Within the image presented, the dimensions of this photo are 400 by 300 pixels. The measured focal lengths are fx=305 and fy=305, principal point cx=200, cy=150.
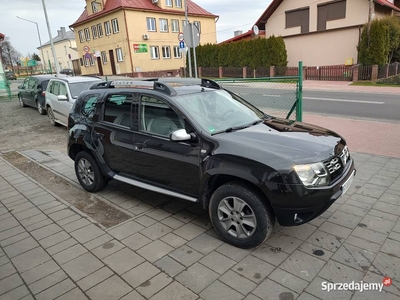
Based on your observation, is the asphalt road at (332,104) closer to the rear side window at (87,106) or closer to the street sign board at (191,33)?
the street sign board at (191,33)

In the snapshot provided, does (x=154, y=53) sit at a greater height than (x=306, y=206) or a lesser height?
greater

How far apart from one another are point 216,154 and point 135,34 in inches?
1349

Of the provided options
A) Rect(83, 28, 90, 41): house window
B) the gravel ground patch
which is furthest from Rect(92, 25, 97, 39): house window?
the gravel ground patch

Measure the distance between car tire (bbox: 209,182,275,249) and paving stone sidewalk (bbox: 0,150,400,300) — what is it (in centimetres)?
15

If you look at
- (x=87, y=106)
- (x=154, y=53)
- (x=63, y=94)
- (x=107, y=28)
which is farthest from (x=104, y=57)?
(x=87, y=106)

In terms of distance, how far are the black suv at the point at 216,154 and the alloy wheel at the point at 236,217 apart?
1 cm

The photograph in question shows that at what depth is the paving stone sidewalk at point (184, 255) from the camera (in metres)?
2.74

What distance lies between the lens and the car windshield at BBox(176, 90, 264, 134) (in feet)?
12.0

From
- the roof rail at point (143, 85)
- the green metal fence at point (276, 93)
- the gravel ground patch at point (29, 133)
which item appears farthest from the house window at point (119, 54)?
the roof rail at point (143, 85)

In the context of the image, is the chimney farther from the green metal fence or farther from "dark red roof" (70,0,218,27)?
the green metal fence

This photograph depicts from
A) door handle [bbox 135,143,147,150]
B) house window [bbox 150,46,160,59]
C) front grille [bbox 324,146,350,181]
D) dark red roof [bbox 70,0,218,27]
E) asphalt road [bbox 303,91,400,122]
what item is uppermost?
dark red roof [bbox 70,0,218,27]

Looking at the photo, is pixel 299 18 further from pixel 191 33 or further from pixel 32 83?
pixel 191 33

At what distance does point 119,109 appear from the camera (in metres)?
4.40

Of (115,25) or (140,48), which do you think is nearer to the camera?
(140,48)
